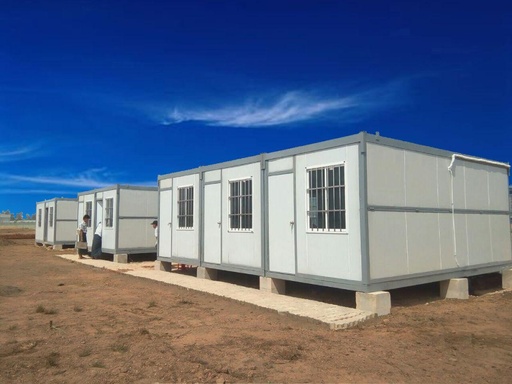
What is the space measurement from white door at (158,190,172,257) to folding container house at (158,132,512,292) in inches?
65.2

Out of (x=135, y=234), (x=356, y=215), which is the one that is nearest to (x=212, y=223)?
(x=356, y=215)

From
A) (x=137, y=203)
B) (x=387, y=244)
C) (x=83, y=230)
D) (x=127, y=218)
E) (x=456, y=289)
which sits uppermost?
(x=137, y=203)

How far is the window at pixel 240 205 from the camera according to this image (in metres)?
10.2

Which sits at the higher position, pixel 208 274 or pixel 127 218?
pixel 127 218

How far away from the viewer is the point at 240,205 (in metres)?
10.5

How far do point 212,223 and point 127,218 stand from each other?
22.7 ft

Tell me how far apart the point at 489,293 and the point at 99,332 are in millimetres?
8480

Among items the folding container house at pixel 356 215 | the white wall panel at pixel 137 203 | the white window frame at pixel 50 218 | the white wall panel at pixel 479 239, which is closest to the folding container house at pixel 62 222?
the white window frame at pixel 50 218

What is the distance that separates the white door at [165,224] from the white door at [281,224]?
487 cm

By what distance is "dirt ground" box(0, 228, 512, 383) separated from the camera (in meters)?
4.55

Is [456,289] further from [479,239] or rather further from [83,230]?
[83,230]

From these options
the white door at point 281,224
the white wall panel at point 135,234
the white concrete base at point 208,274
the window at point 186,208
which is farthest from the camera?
the white wall panel at point 135,234

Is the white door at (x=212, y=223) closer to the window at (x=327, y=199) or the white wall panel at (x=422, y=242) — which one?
the window at (x=327, y=199)

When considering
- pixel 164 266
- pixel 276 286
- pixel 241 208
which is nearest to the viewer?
pixel 276 286
